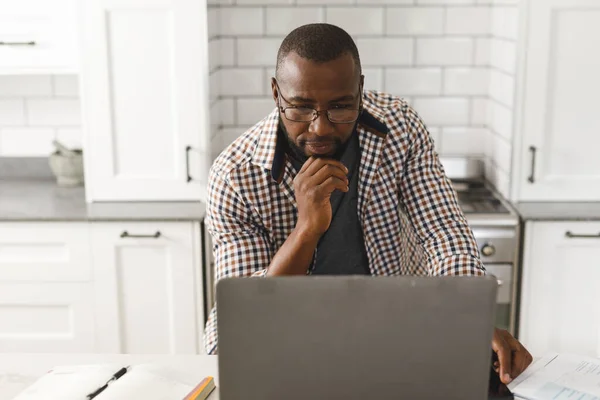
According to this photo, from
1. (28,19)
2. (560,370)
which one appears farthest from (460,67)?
(560,370)

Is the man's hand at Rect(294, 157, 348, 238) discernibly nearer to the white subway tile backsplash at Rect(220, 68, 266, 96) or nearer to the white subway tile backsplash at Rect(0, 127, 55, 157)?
the white subway tile backsplash at Rect(220, 68, 266, 96)

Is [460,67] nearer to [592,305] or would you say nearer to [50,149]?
[592,305]

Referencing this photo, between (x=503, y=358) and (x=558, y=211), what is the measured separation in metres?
1.50

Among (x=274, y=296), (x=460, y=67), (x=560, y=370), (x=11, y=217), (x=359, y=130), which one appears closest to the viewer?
(x=274, y=296)

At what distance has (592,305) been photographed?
2756mm

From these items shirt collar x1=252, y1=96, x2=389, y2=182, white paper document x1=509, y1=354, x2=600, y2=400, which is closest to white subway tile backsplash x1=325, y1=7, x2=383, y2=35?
shirt collar x1=252, y1=96, x2=389, y2=182

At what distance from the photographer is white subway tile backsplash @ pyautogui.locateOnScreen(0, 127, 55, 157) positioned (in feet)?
10.6

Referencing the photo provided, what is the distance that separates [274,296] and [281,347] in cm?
7

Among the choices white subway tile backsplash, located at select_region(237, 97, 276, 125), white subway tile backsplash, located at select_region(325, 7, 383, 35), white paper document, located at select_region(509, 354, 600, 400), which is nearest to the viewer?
white paper document, located at select_region(509, 354, 600, 400)

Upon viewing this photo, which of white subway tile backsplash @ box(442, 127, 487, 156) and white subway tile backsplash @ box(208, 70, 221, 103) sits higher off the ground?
white subway tile backsplash @ box(208, 70, 221, 103)

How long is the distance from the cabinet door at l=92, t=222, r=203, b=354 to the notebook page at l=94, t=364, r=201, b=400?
1253 mm

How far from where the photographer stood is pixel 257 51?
308 cm

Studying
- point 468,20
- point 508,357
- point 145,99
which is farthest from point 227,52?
point 508,357

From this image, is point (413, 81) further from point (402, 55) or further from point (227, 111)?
point (227, 111)
